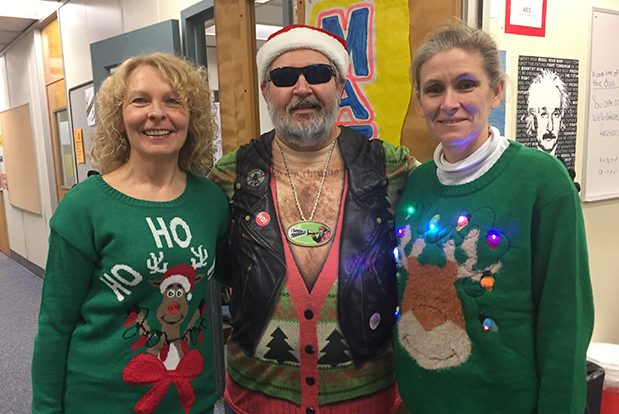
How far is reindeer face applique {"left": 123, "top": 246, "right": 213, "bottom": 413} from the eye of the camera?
1186 millimetres

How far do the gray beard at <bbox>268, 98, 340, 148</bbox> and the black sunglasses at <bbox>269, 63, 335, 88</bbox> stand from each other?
0.19ft

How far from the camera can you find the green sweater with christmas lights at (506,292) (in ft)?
3.32

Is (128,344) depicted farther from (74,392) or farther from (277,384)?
(277,384)

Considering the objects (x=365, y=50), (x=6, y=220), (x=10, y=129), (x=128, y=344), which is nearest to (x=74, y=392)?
(x=128, y=344)

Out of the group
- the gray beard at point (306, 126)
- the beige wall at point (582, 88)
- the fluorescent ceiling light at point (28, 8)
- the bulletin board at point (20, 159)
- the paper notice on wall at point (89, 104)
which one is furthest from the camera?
the bulletin board at point (20, 159)

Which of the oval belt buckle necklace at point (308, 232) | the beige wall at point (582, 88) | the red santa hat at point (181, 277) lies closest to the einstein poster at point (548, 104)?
the beige wall at point (582, 88)

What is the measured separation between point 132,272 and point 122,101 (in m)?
0.42

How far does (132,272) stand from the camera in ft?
3.81

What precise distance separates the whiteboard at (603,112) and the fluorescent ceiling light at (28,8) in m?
4.13

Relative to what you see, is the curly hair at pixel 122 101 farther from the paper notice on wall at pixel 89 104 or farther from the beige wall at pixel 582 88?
the paper notice on wall at pixel 89 104

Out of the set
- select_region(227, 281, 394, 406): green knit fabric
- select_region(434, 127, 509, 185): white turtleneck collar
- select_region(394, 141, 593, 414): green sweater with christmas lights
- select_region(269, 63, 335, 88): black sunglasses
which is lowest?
select_region(227, 281, 394, 406): green knit fabric

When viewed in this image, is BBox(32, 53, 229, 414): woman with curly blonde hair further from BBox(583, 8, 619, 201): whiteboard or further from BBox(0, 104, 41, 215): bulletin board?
BBox(0, 104, 41, 215): bulletin board

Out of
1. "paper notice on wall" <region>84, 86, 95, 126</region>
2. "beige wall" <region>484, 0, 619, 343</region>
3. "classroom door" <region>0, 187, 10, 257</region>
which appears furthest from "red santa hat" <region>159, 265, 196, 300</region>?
"classroom door" <region>0, 187, 10, 257</region>

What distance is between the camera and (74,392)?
1.19m
